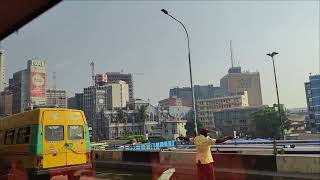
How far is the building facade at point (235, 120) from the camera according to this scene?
146625 millimetres

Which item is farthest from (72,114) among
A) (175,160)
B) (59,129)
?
(175,160)

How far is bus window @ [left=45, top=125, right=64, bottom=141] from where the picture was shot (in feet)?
43.4

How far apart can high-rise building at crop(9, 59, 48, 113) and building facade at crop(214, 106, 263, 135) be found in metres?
69.6

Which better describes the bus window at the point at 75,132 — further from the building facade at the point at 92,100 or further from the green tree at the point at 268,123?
the building facade at the point at 92,100

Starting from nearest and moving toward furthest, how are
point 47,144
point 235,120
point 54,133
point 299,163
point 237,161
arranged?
point 299,163
point 47,144
point 54,133
point 237,161
point 235,120

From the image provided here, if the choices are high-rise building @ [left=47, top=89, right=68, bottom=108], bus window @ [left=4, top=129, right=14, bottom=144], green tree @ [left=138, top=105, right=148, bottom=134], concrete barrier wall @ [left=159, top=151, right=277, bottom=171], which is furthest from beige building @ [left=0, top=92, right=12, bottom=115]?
concrete barrier wall @ [left=159, top=151, right=277, bottom=171]

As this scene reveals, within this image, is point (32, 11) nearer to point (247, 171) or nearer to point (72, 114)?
point (72, 114)

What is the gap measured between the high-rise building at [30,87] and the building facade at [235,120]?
228 ft

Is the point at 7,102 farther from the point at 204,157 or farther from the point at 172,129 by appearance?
the point at 204,157

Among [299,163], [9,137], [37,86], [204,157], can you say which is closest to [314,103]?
[37,86]

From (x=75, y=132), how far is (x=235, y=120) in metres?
142

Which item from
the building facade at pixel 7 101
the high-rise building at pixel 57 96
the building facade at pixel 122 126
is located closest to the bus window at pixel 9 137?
the building facade at pixel 7 101

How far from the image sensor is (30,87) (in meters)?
128

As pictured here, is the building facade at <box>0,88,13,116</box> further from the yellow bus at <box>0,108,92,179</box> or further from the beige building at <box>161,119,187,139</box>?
the yellow bus at <box>0,108,92,179</box>
